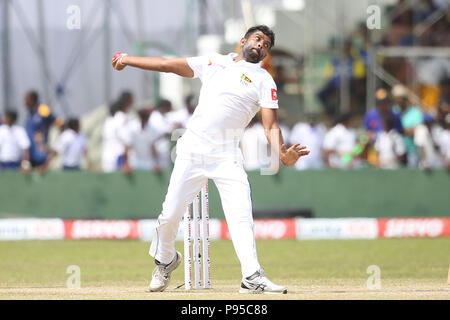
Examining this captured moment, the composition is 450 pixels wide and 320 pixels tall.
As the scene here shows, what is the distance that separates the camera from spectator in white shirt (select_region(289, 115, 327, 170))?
2077 centimetres

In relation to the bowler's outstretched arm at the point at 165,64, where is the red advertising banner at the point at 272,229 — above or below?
below

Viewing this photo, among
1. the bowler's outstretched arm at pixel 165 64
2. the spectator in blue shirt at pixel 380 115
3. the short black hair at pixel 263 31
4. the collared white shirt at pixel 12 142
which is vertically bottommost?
the bowler's outstretched arm at pixel 165 64

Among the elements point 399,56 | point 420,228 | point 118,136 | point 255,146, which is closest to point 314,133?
point 255,146

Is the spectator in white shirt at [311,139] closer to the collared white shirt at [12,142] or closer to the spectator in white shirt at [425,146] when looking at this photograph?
the spectator in white shirt at [425,146]

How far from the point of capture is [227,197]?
9938 millimetres

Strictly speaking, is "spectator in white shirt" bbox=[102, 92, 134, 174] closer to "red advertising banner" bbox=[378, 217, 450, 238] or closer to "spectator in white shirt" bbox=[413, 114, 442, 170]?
"red advertising banner" bbox=[378, 217, 450, 238]

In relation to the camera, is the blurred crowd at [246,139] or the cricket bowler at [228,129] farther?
the blurred crowd at [246,139]

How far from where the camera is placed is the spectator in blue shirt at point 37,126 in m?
20.1

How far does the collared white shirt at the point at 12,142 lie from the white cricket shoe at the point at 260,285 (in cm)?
1093

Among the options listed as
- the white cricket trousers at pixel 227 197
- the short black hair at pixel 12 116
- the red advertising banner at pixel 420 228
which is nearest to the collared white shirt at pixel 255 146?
the red advertising banner at pixel 420 228

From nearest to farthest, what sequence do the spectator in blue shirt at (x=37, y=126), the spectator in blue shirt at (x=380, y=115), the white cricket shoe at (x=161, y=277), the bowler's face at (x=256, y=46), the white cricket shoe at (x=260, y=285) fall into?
the white cricket shoe at (x=260, y=285)
the bowler's face at (x=256, y=46)
the white cricket shoe at (x=161, y=277)
the spectator in blue shirt at (x=37, y=126)
the spectator in blue shirt at (x=380, y=115)

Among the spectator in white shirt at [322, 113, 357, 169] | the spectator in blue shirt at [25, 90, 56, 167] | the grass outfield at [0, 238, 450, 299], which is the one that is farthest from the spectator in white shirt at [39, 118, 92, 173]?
the spectator in white shirt at [322, 113, 357, 169]

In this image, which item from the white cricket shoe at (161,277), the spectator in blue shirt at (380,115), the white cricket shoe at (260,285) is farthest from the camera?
the spectator in blue shirt at (380,115)
